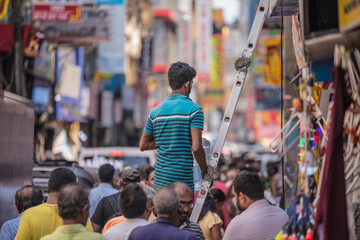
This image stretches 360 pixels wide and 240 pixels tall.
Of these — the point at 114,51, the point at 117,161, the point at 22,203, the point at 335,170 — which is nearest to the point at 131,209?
the point at 335,170

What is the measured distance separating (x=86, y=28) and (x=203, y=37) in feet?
81.6

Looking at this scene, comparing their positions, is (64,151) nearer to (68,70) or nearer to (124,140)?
(68,70)

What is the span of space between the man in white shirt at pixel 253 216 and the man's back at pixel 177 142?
0.54 metres

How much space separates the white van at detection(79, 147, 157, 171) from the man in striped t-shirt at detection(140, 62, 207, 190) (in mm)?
9330

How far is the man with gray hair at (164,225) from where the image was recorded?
17.9ft

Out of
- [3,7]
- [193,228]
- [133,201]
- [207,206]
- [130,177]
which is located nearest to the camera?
[133,201]

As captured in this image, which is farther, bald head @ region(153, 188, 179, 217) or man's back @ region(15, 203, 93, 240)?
man's back @ region(15, 203, 93, 240)

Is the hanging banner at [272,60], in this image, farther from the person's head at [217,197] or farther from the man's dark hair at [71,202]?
the man's dark hair at [71,202]

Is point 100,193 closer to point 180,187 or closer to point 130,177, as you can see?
point 130,177

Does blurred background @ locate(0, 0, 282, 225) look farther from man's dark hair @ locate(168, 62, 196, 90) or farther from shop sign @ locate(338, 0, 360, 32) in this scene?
shop sign @ locate(338, 0, 360, 32)

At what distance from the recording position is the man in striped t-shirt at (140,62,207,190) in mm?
6699

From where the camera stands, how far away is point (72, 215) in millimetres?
5488

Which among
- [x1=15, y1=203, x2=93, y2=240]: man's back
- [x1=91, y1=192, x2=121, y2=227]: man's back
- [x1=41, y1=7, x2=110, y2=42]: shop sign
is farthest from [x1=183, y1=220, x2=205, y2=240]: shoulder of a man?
[x1=41, y1=7, x2=110, y2=42]: shop sign

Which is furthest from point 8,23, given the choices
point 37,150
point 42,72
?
point 37,150
